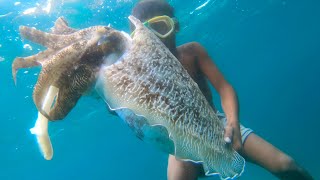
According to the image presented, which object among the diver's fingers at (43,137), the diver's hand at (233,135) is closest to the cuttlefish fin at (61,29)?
the diver's fingers at (43,137)

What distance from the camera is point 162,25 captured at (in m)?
4.14

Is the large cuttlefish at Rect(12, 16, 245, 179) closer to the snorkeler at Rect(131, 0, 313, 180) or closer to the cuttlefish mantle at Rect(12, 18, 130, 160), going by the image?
the cuttlefish mantle at Rect(12, 18, 130, 160)

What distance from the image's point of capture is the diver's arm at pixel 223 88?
12.1 ft

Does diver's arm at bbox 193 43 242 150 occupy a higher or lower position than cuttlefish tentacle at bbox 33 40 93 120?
lower

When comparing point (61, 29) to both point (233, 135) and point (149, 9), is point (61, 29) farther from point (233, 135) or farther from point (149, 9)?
point (149, 9)

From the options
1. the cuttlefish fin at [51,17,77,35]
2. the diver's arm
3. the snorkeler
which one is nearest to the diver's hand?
the diver's arm

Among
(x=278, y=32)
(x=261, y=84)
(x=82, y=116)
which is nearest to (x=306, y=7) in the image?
(x=278, y=32)

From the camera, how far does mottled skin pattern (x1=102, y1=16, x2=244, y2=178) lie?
1.87 m

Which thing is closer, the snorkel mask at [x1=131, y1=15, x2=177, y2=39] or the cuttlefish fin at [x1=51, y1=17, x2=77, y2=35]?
the cuttlefish fin at [x1=51, y1=17, x2=77, y2=35]

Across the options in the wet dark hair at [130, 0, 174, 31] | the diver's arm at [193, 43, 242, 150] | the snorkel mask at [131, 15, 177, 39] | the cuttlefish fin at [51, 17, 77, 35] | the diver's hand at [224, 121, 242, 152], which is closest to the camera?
the cuttlefish fin at [51, 17, 77, 35]

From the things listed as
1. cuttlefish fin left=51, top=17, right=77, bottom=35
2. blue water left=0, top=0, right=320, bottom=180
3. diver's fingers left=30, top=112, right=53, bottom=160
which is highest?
cuttlefish fin left=51, top=17, right=77, bottom=35

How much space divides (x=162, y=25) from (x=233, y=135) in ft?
6.36

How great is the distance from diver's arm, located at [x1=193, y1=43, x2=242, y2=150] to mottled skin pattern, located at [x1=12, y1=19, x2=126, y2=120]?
1873mm

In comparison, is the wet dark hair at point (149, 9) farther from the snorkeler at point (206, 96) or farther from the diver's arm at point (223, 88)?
the diver's arm at point (223, 88)
